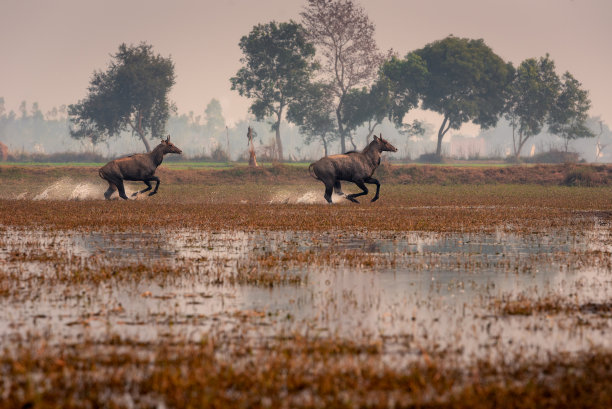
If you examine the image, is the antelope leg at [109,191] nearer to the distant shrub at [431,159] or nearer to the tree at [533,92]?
the distant shrub at [431,159]

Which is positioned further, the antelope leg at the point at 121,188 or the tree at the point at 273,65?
the tree at the point at 273,65

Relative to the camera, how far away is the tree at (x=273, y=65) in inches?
3435

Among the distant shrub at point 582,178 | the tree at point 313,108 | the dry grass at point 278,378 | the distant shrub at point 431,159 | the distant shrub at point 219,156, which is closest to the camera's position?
the dry grass at point 278,378

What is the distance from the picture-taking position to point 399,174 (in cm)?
5544

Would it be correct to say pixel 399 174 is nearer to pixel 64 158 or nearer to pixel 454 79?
pixel 454 79

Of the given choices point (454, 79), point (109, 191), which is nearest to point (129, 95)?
point (454, 79)

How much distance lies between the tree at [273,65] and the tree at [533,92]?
72.1 feet

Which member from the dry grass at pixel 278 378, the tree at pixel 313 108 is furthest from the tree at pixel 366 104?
the dry grass at pixel 278 378

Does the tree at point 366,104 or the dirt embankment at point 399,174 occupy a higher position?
the tree at point 366,104

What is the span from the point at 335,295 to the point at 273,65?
78.9m

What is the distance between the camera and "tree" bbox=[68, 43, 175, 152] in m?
87.1

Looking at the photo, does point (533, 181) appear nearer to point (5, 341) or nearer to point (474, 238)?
point (474, 238)

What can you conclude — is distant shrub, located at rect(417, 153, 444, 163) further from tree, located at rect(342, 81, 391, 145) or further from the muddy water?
the muddy water

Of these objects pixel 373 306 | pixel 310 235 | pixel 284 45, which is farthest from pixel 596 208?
pixel 284 45
